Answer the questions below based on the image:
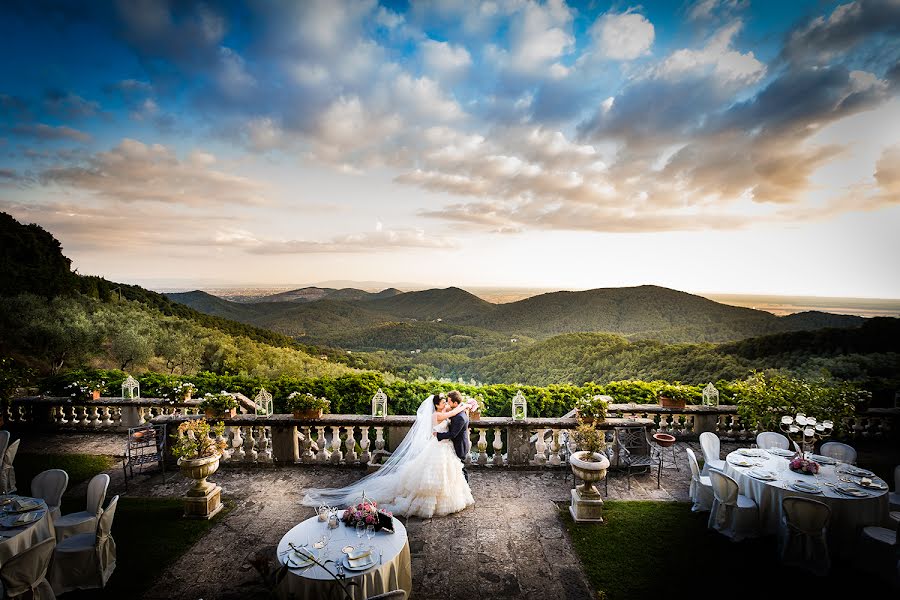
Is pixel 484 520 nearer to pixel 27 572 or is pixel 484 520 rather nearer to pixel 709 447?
pixel 709 447

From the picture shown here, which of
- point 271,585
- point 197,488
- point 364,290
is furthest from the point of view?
point 364,290

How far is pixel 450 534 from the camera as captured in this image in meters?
5.48

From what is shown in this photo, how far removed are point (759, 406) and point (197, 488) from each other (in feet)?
34.3

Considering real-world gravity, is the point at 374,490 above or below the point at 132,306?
below

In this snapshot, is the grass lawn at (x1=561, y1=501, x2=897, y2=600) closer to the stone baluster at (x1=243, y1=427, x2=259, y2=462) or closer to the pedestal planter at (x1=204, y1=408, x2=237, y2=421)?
the stone baluster at (x1=243, y1=427, x2=259, y2=462)

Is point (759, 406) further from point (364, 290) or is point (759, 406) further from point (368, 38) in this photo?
A: point (364, 290)

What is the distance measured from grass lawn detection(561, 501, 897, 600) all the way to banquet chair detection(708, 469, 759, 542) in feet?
0.41

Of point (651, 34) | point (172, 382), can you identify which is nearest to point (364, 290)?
point (172, 382)

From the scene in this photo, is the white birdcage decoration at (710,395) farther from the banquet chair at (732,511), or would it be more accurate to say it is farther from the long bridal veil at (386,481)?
the long bridal veil at (386,481)

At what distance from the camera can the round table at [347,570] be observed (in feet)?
11.2

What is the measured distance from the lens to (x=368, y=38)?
982 centimetres

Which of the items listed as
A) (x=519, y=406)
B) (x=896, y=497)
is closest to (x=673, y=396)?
(x=896, y=497)

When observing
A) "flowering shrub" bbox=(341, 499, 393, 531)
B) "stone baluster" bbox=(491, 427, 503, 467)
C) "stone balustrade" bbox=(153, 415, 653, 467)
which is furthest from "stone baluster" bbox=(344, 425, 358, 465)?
Result: "flowering shrub" bbox=(341, 499, 393, 531)

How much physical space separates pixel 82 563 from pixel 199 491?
156cm
